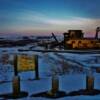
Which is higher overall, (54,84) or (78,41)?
(78,41)

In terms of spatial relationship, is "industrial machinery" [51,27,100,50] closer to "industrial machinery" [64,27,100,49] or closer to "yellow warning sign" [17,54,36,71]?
"industrial machinery" [64,27,100,49]

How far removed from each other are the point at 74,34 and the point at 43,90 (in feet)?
108

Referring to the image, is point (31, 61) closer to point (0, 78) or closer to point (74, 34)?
point (0, 78)

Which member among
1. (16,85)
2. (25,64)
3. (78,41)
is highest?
(78,41)

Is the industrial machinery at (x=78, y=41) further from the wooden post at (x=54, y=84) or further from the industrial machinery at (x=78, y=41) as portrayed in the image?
the wooden post at (x=54, y=84)

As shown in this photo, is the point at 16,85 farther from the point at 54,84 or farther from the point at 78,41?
the point at 78,41

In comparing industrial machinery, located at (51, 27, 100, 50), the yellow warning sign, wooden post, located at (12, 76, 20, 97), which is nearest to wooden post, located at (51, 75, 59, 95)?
wooden post, located at (12, 76, 20, 97)

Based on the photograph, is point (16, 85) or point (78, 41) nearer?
point (16, 85)

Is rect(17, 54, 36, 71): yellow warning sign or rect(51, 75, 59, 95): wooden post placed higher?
rect(17, 54, 36, 71): yellow warning sign

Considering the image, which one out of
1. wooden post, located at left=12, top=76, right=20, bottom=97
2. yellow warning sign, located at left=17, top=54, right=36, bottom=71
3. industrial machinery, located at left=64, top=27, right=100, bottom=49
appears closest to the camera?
wooden post, located at left=12, top=76, right=20, bottom=97

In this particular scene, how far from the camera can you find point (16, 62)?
13586 mm

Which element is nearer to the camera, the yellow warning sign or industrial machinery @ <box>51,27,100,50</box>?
the yellow warning sign

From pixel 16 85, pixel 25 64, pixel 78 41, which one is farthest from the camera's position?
pixel 78 41

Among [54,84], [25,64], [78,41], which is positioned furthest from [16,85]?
[78,41]
